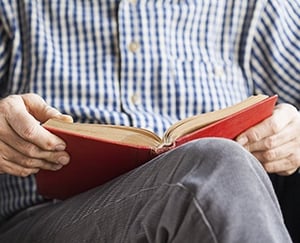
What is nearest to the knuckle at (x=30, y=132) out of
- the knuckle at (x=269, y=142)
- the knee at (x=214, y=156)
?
the knee at (x=214, y=156)

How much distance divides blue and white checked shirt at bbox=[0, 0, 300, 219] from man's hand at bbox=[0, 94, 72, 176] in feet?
0.42

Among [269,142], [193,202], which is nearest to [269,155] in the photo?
[269,142]

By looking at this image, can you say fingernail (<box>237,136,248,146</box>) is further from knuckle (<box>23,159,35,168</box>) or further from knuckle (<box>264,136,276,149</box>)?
knuckle (<box>23,159,35,168</box>)

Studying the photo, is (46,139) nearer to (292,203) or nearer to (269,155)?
(269,155)

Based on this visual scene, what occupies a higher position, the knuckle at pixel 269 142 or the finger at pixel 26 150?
the finger at pixel 26 150

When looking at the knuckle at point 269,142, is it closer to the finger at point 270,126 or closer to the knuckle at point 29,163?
the finger at point 270,126

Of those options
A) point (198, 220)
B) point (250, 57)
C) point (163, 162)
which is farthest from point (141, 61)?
point (198, 220)

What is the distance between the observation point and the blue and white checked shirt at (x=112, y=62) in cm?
126

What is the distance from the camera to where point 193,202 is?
0.87 m

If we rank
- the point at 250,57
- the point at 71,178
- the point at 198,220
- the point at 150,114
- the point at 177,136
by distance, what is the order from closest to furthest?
1. the point at 198,220
2. the point at 177,136
3. the point at 71,178
4. the point at 150,114
5. the point at 250,57

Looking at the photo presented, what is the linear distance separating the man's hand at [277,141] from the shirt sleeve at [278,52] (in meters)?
0.17

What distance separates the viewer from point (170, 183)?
2.97 ft

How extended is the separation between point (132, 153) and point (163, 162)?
0.23ft

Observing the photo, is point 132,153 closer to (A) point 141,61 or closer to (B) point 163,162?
(B) point 163,162
